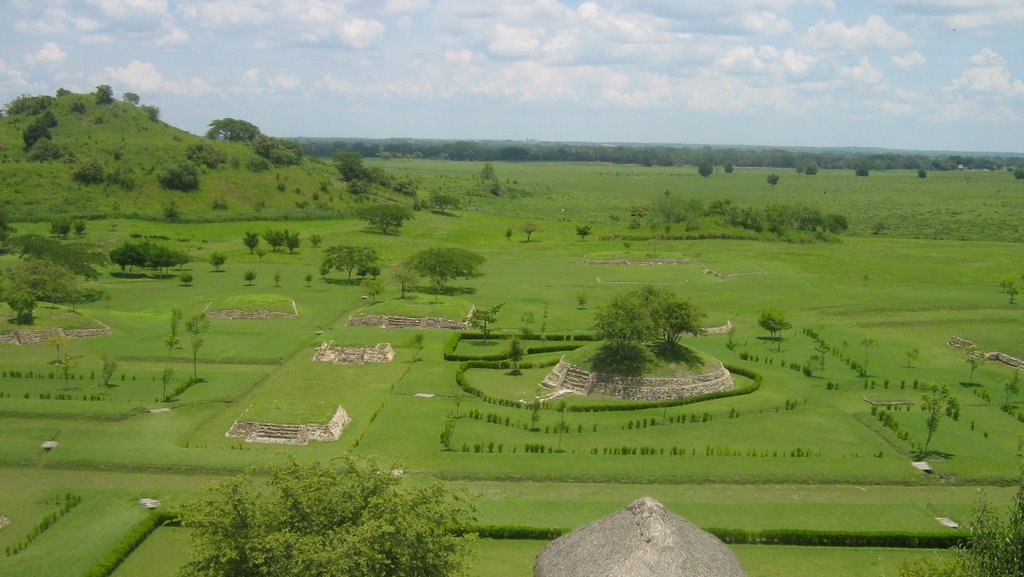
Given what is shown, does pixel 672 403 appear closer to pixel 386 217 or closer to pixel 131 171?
pixel 386 217

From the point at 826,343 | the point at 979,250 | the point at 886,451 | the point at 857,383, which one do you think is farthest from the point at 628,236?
the point at 886,451

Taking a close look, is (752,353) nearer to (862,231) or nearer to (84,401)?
(84,401)

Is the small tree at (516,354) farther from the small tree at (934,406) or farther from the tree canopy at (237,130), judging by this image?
the tree canopy at (237,130)

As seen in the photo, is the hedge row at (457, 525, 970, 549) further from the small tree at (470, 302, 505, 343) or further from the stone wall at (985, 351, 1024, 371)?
the stone wall at (985, 351, 1024, 371)

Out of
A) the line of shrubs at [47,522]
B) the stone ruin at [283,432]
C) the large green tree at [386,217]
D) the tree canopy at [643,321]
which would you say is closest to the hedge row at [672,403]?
the tree canopy at [643,321]

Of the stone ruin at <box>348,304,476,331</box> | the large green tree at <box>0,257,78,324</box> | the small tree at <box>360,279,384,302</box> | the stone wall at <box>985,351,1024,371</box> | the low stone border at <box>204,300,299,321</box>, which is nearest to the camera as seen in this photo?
the stone wall at <box>985,351,1024,371</box>

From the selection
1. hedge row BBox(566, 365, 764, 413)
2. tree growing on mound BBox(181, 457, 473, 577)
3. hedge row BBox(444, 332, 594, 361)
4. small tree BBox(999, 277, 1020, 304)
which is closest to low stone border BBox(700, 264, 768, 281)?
small tree BBox(999, 277, 1020, 304)
